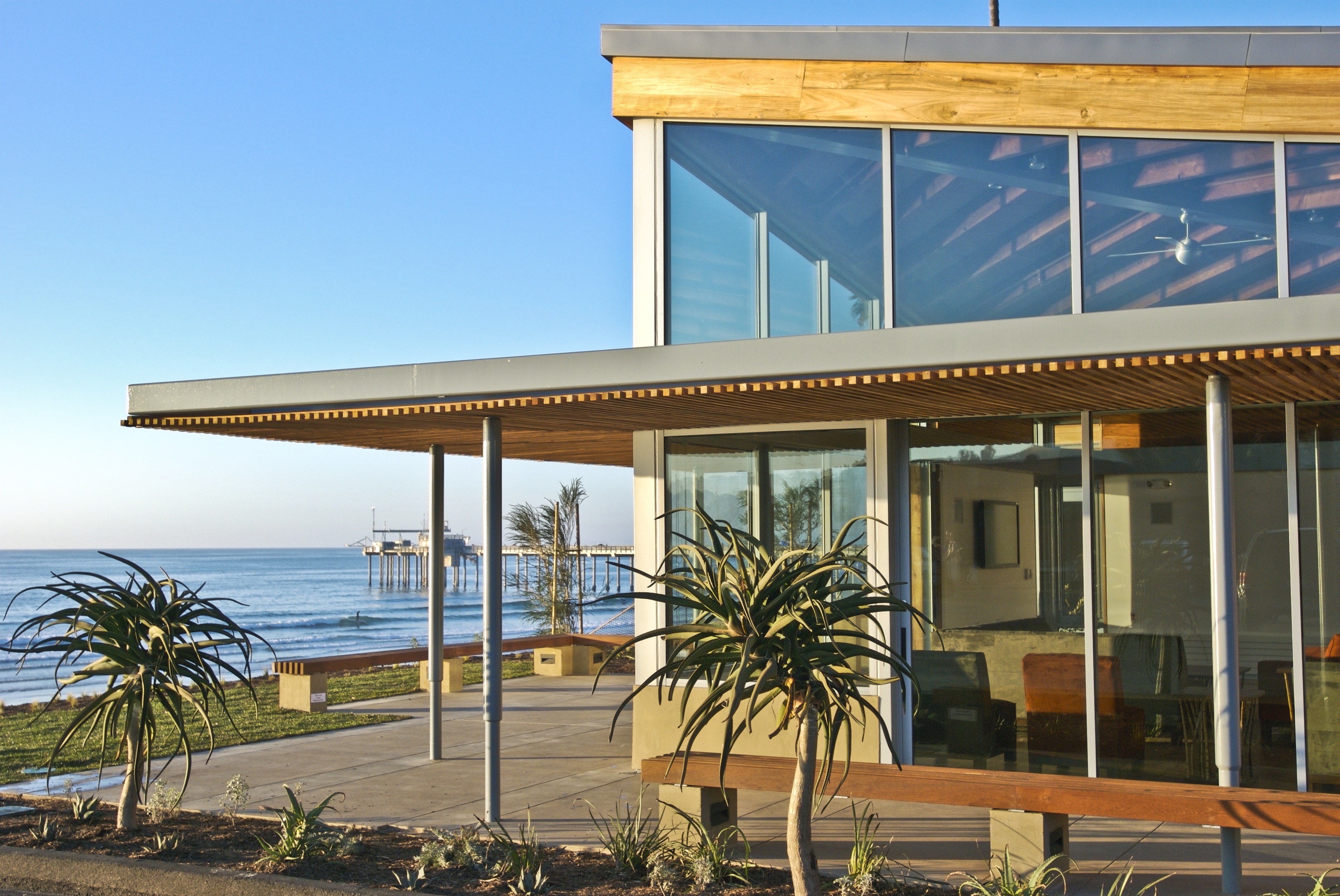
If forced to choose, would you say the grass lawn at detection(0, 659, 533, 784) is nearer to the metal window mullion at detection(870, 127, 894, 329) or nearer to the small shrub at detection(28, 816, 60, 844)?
the small shrub at detection(28, 816, 60, 844)

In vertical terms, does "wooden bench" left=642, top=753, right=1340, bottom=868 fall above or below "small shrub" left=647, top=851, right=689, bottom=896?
above

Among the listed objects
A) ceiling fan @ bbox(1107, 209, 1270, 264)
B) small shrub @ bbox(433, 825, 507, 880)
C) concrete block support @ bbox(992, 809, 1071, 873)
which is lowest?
small shrub @ bbox(433, 825, 507, 880)

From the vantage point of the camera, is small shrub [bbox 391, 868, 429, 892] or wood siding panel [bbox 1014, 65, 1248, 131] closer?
small shrub [bbox 391, 868, 429, 892]

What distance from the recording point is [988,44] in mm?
7660

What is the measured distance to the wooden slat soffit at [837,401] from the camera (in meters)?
5.54

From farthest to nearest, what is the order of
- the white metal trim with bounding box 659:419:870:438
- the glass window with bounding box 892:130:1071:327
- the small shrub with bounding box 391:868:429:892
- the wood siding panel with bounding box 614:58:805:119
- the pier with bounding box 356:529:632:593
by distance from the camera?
the pier with bounding box 356:529:632:593 < the wood siding panel with bounding box 614:58:805:119 < the white metal trim with bounding box 659:419:870:438 < the glass window with bounding box 892:130:1071:327 < the small shrub with bounding box 391:868:429:892

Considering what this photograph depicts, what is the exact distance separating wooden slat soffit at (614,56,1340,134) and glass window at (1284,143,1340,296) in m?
0.17

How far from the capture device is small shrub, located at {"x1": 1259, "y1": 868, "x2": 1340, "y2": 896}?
15.9 feet

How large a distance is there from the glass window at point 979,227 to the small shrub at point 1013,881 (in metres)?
3.35

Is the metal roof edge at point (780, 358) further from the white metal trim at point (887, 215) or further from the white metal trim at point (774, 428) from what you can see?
the white metal trim at point (774, 428)

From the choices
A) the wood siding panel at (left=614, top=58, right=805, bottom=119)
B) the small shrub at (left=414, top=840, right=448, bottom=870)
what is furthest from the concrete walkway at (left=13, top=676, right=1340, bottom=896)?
the wood siding panel at (left=614, top=58, right=805, bottom=119)

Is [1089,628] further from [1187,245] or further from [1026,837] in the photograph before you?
[1187,245]

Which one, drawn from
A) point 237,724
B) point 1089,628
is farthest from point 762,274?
point 237,724

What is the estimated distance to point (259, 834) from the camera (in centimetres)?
663
